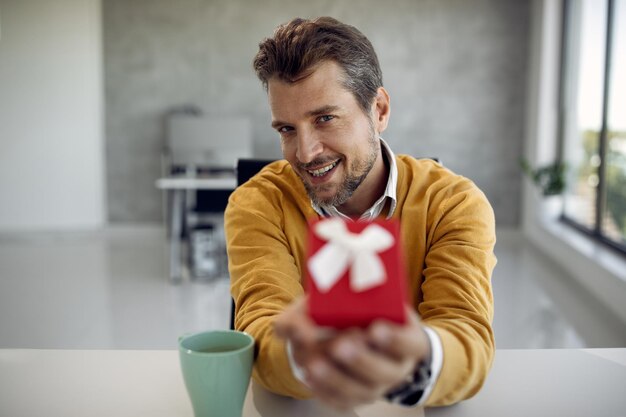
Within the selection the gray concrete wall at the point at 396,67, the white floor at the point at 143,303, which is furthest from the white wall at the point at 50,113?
the white floor at the point at 143,303

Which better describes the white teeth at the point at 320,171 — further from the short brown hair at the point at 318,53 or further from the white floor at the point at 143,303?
the white floor at the point at 143,303

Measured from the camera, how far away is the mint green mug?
0.67 metres

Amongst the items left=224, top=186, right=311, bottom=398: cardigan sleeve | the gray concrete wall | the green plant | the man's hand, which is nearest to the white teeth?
left=224, top=186, right=311, bottom=398: cardigan sleeve

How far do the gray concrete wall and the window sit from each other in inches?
29.3

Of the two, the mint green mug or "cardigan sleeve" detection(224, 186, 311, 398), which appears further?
"cardigan sleeve" detection(224, 186, 311, 398)

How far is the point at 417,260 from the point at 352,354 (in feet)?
2.06

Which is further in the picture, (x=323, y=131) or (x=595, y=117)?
(x=595, y=117)

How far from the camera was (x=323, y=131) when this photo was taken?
1041mm

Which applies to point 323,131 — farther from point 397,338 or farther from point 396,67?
point 396,67

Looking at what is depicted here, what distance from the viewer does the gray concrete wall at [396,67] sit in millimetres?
5617

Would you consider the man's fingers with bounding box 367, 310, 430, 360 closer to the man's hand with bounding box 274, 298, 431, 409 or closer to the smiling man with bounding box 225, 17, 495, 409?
the man's hand with bounding box 274, 298, 431, 409

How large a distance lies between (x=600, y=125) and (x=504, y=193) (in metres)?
1.70

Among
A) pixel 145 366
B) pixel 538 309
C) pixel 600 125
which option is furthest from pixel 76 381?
pixel 600 125

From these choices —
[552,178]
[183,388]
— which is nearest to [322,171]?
[183,388]
